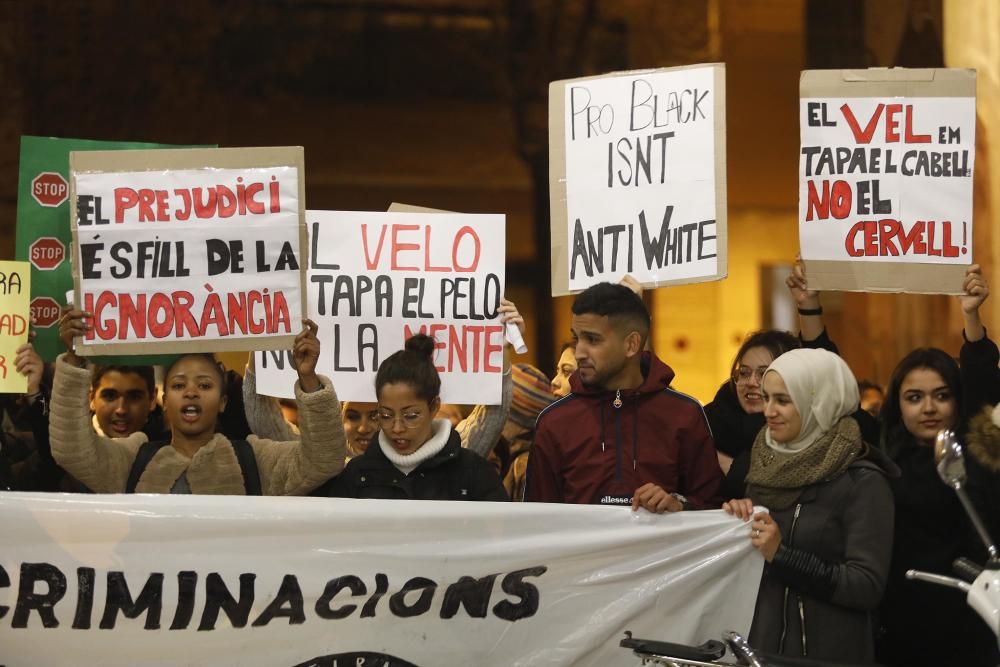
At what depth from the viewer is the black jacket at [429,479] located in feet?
13.5

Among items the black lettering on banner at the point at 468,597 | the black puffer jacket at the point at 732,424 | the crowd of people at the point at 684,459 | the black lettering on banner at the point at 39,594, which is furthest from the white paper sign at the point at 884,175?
the black lettering on banner at the point at 39,594

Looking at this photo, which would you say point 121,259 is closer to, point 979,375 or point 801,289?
point 801,289

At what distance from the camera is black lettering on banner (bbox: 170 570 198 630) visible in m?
3.81

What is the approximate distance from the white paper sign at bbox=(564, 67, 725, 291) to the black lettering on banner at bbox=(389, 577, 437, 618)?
134 centimetres

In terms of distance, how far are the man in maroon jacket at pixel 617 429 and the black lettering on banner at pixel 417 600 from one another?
503 mm

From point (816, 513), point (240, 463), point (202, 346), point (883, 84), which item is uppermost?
point (883, 84)

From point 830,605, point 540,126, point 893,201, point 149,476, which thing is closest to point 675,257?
point 893,201

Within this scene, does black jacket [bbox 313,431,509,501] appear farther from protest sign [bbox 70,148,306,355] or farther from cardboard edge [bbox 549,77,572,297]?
cardboard edge [bbox 549,77,572,297]

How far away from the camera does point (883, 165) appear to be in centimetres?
482

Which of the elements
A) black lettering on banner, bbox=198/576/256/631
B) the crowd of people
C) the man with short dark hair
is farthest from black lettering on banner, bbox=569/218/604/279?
the man with short dark hair

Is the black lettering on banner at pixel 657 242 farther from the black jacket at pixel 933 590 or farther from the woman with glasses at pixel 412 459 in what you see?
the black jacket at pixel 933 590

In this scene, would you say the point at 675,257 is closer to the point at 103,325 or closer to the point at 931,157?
the point at 931,157

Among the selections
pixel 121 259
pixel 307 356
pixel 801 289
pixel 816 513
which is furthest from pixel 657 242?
pixel 121 259

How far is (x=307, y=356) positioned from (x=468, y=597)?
0.89m
